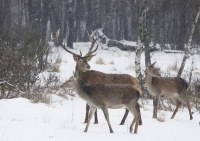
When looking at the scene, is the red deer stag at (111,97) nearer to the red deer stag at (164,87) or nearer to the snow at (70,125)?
the snow at (70,125)

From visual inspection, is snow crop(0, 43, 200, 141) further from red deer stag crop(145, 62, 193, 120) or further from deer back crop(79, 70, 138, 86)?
deer back crop(79, 70, 138, 86)

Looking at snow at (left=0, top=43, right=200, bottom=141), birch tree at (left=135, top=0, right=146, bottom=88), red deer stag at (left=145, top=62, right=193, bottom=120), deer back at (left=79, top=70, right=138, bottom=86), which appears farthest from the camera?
birch tree at (left=135, top=0, right=146, bottom=88)

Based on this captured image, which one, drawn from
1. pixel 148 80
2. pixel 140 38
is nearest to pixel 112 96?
pixel 148 80

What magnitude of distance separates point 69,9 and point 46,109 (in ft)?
54.7

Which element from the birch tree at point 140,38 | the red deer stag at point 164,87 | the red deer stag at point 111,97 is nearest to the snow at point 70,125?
the red deer stag at point 111,97

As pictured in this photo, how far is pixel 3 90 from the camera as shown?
31.3ft

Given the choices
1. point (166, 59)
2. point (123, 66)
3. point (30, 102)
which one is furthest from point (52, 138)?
point (166, 59)

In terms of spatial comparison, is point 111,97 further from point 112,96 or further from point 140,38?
point 140,38

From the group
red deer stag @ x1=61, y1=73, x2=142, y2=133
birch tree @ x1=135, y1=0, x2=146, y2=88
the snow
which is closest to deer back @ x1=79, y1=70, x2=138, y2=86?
the snow

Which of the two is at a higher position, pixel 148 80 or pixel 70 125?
pixel 148 80

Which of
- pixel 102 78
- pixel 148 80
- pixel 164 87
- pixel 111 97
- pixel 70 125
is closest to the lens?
pixel 111 97

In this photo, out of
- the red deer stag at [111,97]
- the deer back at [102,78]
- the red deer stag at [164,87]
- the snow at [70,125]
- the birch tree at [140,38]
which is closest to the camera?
the snow at [70,125]

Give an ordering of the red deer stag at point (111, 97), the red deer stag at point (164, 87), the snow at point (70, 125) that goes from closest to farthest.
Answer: the snow at point (70, 125) < the red deer stag at point (111, 97) < the red deer stag at point (164, 87)

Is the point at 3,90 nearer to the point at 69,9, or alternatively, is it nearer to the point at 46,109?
the point at 46,109
